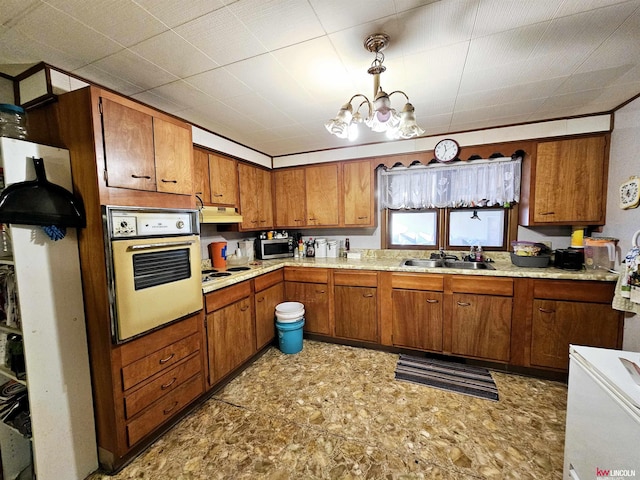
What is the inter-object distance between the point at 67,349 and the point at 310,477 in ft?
5.03

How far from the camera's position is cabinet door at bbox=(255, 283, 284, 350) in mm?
2623

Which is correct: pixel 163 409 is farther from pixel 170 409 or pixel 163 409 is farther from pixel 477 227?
pixel 477 227

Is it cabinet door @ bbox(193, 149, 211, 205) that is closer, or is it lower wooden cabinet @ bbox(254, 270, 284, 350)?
cabinet door @ bbox(193, 149, 211, 205)

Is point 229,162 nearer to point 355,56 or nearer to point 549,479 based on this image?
point 355,56

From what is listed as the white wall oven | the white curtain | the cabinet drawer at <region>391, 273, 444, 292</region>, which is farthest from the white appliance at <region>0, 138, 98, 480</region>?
the white curtain

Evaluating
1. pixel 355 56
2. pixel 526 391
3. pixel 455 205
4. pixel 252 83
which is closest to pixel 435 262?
pixel 455 205

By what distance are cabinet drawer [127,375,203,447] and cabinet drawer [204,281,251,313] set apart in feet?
1.75

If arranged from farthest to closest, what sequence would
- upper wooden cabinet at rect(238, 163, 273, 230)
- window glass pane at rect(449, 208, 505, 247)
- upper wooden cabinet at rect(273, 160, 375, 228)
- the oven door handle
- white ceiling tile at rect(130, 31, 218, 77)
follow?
upper wooden cabinet at rect(273, 160, 375, 228) → upper wooden cabinet at rect(238, 163, 273, 230) → window glass pane at rect(449, 208, 505, 247) → the oven door handle → white ceiling tile at rect(130, 31, 218, 77)

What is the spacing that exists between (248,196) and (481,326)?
9.38ft

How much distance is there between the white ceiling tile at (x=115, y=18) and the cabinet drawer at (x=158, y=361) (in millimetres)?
1791

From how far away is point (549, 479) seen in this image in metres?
1.37

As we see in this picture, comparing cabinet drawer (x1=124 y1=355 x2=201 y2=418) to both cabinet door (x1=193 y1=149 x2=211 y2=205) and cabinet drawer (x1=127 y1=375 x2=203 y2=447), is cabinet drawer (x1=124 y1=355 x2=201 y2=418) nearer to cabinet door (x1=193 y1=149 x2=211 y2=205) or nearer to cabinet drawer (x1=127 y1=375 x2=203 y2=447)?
cabinet drawer (x1=127 y1=375 x2=203 y2=447)

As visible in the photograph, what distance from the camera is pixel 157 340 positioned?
5.30 feet

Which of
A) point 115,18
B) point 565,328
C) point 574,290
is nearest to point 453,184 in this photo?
point 574,290
